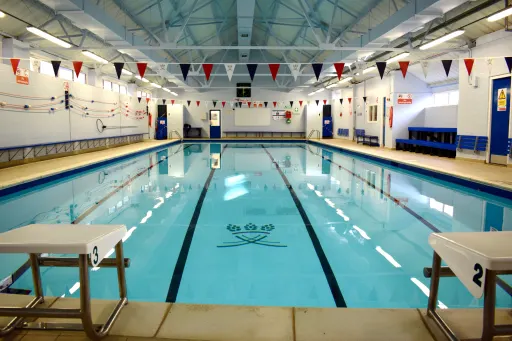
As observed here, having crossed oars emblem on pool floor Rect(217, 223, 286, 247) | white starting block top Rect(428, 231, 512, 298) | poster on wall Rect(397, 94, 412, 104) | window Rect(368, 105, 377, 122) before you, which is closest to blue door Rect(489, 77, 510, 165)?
poster on wall Rect(397, 94, 412, 104)

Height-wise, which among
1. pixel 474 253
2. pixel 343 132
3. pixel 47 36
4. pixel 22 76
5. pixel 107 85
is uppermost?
pixel 107 85

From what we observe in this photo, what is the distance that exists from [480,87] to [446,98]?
16.6ft

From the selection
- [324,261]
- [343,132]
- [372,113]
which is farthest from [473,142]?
[343,132]

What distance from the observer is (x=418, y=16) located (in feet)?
21.0

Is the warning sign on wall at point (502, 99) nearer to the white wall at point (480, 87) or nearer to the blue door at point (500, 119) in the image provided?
the blue door at point (500, 119)

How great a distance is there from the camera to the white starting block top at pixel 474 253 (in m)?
1.33

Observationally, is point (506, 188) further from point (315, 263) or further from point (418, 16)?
point (315, 263)

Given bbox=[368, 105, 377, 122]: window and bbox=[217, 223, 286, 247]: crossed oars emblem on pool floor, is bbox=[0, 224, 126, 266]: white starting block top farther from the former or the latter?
bbox=[368, 105, 377, 122]: window

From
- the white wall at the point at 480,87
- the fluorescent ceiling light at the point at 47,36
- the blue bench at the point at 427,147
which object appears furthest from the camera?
the blue bench at the point at 427,147

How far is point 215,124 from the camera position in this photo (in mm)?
25297

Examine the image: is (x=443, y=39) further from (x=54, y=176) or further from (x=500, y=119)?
(x=54, y=176)

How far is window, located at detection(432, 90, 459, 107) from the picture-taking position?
13.9 metres

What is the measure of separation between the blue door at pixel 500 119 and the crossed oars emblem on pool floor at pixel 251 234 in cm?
715

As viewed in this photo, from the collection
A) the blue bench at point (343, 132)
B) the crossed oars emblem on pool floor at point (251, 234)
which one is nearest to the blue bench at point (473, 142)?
the crossed oars emblem on pool floor at point (251, 234)
